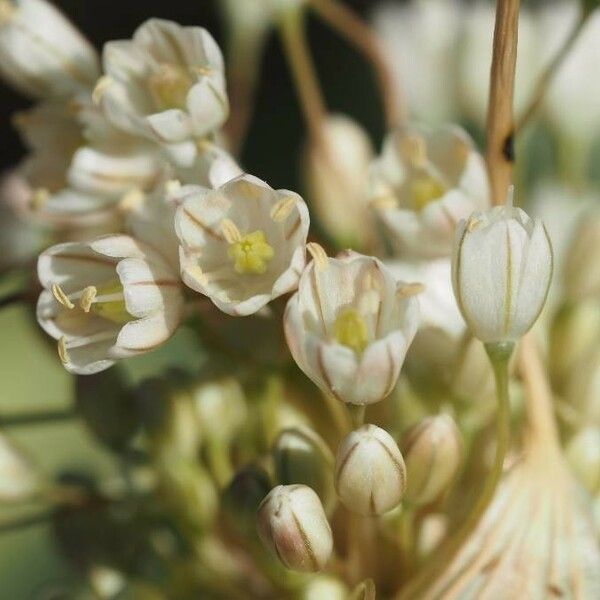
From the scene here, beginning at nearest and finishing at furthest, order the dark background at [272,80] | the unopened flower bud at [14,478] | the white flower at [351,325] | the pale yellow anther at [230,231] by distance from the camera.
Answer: the white flower at [351,325]
the pale yellow anther at [230,231]
the unopened flower bud at [14,478]
the dark background at [272,80]

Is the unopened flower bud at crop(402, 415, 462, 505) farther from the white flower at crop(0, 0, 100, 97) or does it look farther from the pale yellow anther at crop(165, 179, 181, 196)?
the white flower at crop(0, 0, 100, 97)

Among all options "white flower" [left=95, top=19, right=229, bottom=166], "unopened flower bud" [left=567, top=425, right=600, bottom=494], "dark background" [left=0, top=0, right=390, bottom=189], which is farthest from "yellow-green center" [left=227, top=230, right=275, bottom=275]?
"dark background" [left=0, top=0, right=390, bottom=189]

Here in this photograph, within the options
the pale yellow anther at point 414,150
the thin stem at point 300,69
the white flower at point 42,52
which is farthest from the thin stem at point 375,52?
the white flower at point 42,52

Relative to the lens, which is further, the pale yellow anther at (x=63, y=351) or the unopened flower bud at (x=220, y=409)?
the unopened flower bud at (x=220, y=409)

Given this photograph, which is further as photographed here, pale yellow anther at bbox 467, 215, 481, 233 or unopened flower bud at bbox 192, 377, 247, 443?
unopened flower bud at bbox 192, 377, 247, 443

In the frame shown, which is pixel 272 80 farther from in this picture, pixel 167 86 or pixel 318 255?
pixel 318 255

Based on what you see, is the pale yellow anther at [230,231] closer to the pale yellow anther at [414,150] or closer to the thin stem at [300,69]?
the pale yellow anther at [414,150]

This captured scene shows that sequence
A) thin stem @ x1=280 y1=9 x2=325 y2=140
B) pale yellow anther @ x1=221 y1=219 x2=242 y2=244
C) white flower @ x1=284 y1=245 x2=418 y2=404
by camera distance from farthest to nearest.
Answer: thin stem @ x1=280 y1=9 x2=325 y2=140 < pale yellow anther @ x1=221 y1=219 x2=242 y2=244 < white flower @ x1=284 y1=245 x2=418 y2=404

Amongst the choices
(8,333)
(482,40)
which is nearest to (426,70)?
(482,40)
